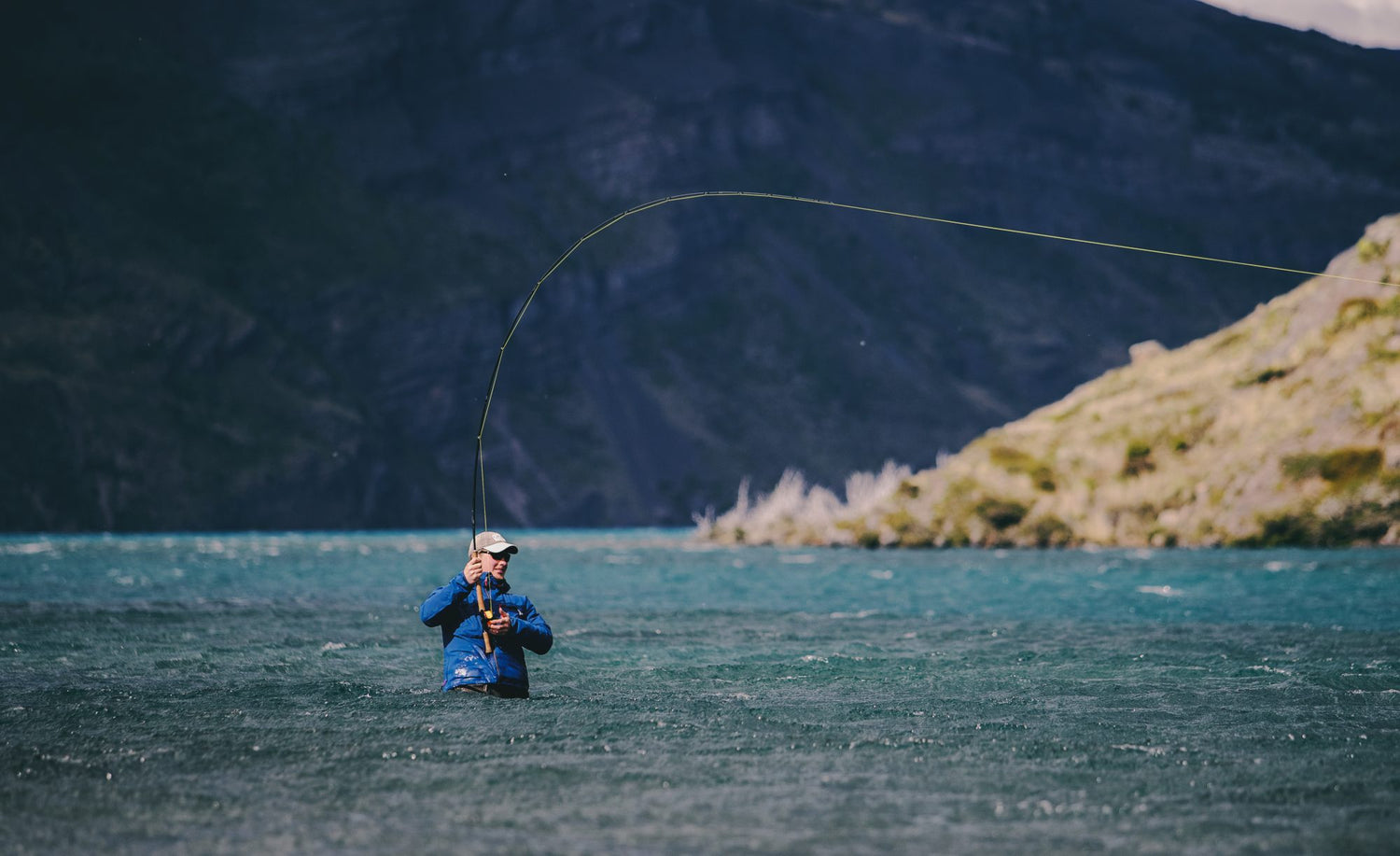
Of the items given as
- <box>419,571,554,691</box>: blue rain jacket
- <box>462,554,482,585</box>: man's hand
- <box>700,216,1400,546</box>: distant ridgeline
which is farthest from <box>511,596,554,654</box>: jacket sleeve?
<box>700,216,1400,546</box>: distant ridgeline

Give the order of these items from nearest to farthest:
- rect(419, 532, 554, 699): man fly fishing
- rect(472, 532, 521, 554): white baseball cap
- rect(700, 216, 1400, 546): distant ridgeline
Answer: rect(472, 532, 521, 554): white baseball cap, rect(419, 532, 554, 699): man fly fishing, rect(700, 216, 1400, 546): distant ridgeline

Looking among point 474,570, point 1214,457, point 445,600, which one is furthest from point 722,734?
point 1214,457

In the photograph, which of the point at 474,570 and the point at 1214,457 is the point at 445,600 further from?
the point at 1214,457

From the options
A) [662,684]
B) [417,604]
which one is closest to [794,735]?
[662,684]

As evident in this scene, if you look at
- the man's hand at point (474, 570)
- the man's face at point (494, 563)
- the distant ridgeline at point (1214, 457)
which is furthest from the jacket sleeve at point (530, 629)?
the distant ridgeline at point (1214, 457)

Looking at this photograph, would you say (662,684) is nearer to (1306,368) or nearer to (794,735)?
(794,735)

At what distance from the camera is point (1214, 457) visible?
244 ft

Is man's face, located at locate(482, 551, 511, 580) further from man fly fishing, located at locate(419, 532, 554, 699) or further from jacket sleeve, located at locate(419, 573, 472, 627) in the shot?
jacket sleeve, located at locate(419, 573, 472, 627)

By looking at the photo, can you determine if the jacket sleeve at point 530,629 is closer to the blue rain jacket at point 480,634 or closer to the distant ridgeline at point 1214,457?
the blue rain jacket at point 480,634

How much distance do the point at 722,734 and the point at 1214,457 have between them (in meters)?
63.2

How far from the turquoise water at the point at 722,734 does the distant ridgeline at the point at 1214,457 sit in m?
35.0

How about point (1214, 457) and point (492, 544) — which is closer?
point (492, 544)

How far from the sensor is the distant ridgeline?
67000 mm

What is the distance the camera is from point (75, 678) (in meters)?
20.2
